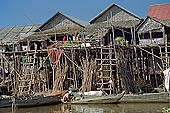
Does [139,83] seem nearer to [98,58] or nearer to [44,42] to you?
[98,58]

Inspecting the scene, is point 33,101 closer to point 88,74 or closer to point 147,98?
point 88,74

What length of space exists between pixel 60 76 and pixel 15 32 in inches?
657

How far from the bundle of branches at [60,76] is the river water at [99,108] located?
1.73 meters

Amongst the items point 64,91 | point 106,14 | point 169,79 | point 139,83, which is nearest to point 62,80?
point 64,91

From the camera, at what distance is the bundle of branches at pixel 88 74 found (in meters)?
16.8

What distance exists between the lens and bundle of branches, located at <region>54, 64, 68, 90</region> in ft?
58.1

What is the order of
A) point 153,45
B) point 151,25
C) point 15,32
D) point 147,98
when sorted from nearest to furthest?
1. point 147,98
2. point 153,45
3. point 151,25
4. point 15,32

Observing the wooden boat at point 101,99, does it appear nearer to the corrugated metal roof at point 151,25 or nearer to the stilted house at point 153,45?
the stilted house at point 153,45

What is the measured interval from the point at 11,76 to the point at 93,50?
256 inches

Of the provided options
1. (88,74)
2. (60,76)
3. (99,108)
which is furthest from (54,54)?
(99,108)

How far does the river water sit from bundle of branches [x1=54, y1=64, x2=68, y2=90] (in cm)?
173

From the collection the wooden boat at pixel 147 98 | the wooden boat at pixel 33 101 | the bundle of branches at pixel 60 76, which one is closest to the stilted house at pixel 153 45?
the wooden boat at pixel 147 98

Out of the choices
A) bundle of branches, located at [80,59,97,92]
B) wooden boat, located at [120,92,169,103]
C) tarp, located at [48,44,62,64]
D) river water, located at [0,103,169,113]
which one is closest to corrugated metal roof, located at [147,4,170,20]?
bundle of branches, located at [80,59,97,92]

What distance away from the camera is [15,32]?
32.7m
